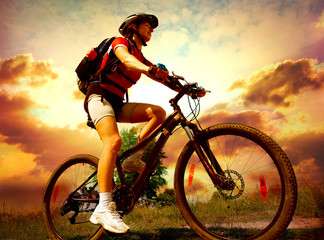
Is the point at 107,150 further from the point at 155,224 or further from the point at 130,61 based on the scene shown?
the point at 155,224

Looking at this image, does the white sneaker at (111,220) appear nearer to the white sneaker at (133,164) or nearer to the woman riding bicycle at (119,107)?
the woman riding bicycle at (119,107)

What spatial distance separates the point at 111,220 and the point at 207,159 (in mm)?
1159

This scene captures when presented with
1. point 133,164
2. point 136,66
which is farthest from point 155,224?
point 136,66

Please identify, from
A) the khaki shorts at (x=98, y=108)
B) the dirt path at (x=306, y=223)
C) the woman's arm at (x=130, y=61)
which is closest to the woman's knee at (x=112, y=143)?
the khaki shorts at (x=98, y=108)

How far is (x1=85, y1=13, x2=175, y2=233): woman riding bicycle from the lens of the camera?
8.45 ft

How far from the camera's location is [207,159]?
2596mm

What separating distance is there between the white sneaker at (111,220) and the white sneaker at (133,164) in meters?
0.61

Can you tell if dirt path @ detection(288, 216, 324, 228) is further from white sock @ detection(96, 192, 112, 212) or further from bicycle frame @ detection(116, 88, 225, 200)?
white sock @ detection(96, 192, 112, 212)

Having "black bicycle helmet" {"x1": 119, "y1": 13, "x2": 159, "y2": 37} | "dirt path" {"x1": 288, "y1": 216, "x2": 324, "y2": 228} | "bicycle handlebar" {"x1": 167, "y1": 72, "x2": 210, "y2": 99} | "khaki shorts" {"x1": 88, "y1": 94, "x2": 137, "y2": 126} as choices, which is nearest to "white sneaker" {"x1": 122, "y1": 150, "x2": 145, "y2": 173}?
"khaki shorts" {"x1": 88, "y1": 94, "x2": 137, "y2": 126}

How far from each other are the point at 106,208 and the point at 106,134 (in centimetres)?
80

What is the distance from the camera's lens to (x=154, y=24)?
11.3 feet

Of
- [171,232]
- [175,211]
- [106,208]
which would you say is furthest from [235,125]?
[175,211]

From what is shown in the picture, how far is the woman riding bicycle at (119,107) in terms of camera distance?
8.45ft

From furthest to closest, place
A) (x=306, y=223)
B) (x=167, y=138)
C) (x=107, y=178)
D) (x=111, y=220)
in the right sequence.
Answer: (x=306, y=223) → (x=167, y=138) → (x=107, y=178) → (x=111, y=220)
